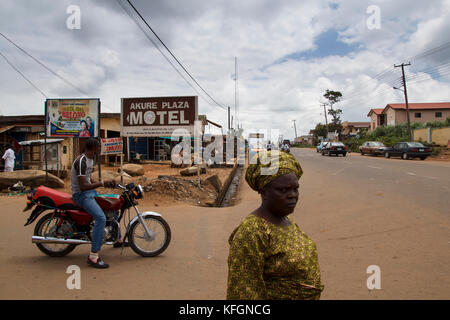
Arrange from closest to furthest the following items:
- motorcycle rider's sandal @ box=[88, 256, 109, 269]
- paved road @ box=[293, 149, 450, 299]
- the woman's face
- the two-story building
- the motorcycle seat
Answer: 1. the woman's face
2. paved road @ box=[293, 149, 450, 299]
3. motorcycle rider's sandal @ box=[88, 256, 109, 269]
4. the motorcycle seat
5. the two-story building

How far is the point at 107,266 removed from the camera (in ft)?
14.2

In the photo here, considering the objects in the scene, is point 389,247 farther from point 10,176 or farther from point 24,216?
point 10,176

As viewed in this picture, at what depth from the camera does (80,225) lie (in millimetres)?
4699

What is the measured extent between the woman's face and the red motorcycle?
3321 millimetres

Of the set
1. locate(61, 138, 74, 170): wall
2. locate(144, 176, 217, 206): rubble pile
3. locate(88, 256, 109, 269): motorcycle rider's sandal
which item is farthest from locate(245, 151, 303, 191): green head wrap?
locate(61, 138, 74, 170): wall

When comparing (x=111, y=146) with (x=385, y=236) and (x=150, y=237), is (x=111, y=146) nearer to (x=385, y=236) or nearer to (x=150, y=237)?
(x=150, y=237)

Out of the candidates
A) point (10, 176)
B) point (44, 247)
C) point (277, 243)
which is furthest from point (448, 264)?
point (10, 176)

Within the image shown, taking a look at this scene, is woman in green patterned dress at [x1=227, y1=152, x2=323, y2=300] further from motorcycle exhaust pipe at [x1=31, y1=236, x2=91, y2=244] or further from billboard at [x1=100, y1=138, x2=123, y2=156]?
billboard at [x1=100, y1=138, x2=123, y2=156]

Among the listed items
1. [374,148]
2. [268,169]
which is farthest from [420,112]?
[268,169]

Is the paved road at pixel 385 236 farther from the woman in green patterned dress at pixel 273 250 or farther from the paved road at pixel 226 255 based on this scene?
the woman in green patterned dress at pixel 273 250

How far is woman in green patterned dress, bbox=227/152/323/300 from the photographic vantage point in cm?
162

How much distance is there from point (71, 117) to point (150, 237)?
7.87 meters

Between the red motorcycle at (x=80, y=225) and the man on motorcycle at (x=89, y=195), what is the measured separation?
0.20 m

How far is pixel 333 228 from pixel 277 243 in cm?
500
